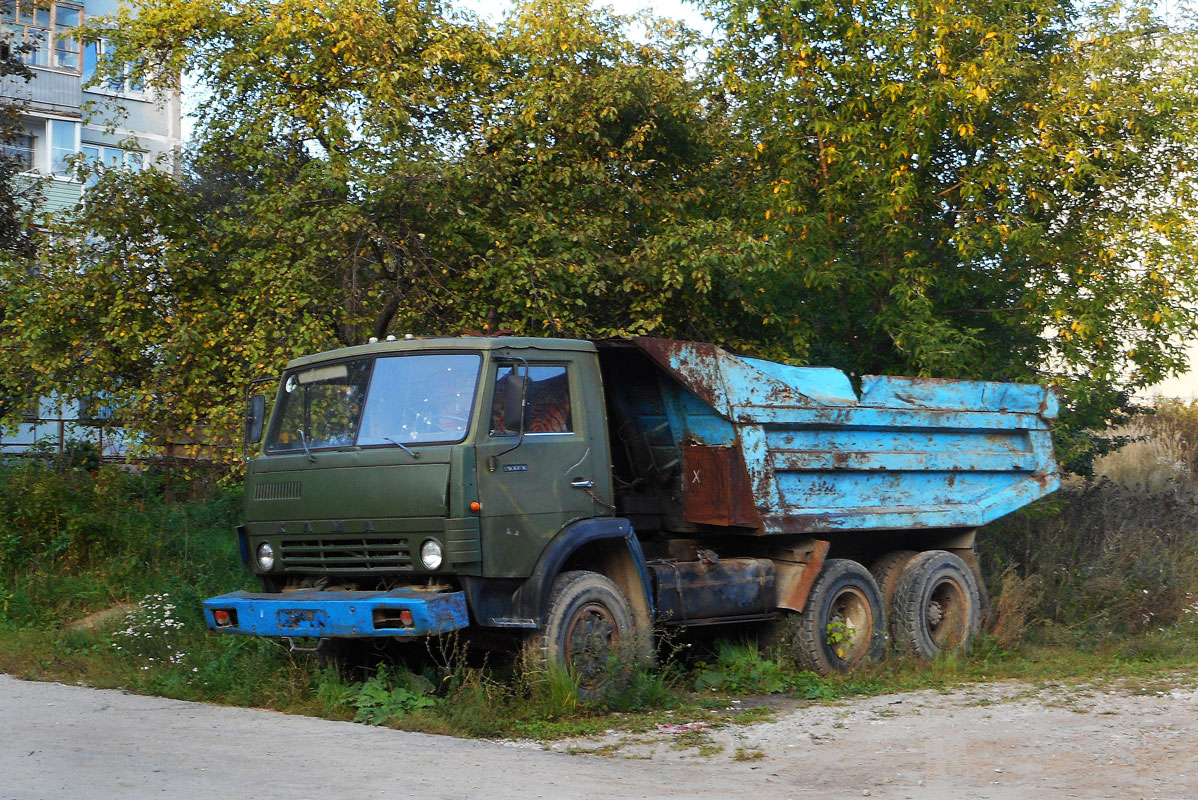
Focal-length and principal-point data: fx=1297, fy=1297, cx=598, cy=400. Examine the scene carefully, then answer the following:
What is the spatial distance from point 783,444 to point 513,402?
2.50 meters

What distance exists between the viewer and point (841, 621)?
395 inches

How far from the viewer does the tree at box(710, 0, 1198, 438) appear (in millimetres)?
11797

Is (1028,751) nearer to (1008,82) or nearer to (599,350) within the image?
(599,350)

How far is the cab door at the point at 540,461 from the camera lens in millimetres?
7562

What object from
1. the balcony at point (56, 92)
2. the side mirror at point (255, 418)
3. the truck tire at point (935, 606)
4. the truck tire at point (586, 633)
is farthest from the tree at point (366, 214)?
the balcony at point (56, 92)

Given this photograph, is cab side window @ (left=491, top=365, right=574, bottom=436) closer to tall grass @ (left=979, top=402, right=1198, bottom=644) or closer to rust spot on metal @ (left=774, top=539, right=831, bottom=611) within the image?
rust spot on metal @ (left=774, top=539, right=831, bottom=611)

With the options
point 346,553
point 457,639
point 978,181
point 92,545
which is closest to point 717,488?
point 457,639

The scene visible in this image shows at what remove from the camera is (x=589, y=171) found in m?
12.6

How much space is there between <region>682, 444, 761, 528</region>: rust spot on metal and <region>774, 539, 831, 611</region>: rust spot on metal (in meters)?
0.77

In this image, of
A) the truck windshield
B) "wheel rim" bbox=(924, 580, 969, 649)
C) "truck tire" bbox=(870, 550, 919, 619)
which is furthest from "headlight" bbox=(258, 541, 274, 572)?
"wheel rim" bbox=(924, 580, 969, 649)

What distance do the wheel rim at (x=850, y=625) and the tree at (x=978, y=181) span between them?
9.29 ft

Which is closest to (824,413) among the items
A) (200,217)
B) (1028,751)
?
(1028,751)

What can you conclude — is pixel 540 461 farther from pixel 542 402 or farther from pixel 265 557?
pixel 265 557

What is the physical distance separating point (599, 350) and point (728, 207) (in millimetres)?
4999
